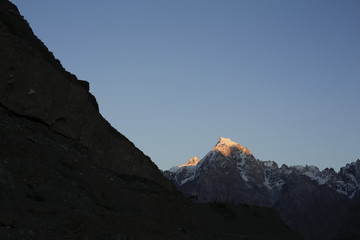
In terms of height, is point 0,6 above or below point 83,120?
above

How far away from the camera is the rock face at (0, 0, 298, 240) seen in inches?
765

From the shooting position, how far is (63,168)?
24.6m

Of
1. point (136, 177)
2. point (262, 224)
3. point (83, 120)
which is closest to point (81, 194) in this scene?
point (83, 120)

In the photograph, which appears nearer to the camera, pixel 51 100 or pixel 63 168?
pixel 63 168

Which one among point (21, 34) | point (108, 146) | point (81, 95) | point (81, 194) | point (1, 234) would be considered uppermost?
point (21, 34)

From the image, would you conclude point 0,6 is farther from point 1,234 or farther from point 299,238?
point 299,238

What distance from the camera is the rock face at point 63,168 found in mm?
19422

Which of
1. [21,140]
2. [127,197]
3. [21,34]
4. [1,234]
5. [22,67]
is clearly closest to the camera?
[1,234]

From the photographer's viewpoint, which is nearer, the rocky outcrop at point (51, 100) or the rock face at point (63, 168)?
the rock face at point (63, 168)

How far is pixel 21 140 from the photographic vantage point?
23078 mm

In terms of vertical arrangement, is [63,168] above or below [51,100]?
below

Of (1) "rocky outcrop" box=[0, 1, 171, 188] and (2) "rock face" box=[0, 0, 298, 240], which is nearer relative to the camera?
(2) "rock face" box=[0, 0, 298, 240]

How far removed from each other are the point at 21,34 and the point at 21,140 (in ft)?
38.4

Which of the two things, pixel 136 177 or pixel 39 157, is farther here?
pixel 136 177
